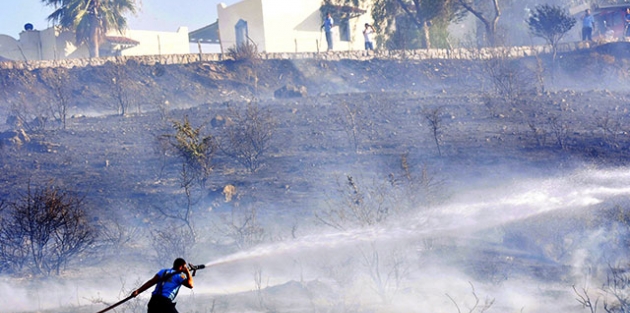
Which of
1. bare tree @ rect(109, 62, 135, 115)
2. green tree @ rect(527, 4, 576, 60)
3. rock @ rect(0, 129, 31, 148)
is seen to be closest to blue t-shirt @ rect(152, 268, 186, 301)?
rock @ rect(0, 129, 31, 148)

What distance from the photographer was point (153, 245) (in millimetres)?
13219

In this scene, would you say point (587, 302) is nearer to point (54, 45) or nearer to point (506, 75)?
point (506, 75)

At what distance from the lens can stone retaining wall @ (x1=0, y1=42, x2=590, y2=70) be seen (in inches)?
1021

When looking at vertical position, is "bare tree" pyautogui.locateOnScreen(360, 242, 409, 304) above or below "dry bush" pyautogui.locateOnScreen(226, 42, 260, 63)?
below

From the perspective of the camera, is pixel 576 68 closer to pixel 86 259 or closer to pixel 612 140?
pixel 612 140

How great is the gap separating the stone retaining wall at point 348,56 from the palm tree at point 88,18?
17.6ft

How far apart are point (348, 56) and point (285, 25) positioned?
7.12 m

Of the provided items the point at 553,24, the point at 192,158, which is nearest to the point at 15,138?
the point at 192,158

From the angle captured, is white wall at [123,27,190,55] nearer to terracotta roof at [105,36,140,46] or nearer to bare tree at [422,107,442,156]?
terracotta roof at [105,36,140,46]

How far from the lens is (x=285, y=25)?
35094mm

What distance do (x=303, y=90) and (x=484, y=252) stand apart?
12.7m

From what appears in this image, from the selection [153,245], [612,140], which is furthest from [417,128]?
[153,245]

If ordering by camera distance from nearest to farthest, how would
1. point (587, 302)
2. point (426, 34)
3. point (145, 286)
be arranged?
point (145, 286)
point (587, 302)
point (426, 34)

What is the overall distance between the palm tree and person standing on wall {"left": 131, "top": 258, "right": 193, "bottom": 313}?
26432mm
